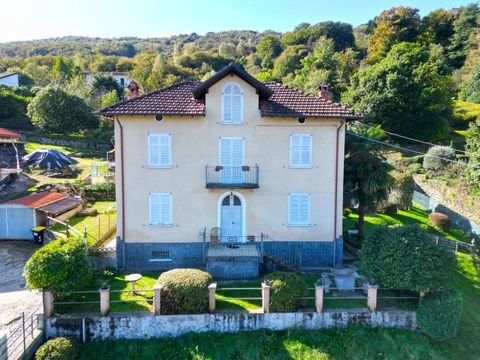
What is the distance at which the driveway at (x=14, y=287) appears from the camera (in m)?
15.9

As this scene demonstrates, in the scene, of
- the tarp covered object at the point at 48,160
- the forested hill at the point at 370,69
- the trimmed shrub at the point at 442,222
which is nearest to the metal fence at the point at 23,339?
the forested hill at the point at 370,69

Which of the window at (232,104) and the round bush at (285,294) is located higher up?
the window at (232,104)

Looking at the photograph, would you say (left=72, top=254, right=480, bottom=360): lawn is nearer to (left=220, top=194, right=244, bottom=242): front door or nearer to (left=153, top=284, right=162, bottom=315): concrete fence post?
(left=153, top=284, right=162, bottom=315): concrete fence post

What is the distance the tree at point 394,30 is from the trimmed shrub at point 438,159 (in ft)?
105

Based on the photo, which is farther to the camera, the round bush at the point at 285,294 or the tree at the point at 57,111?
the tree at the point at 57,111

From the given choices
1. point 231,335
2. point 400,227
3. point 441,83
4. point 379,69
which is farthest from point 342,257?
point 441,83

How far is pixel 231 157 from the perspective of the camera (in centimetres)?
1933

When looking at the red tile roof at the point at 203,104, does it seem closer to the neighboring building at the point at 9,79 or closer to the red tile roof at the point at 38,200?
the red tile roof at the point at 38,200

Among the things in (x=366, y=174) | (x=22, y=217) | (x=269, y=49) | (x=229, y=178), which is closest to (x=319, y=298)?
(x=229, y=178)

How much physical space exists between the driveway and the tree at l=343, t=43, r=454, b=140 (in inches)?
1613

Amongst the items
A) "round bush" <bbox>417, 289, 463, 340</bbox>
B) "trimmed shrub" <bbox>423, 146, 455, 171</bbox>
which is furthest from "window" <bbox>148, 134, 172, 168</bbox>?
"trimmed shrub" <bbox>423, 146, 455, 171</bbox>

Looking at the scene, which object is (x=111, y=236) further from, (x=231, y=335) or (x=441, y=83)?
(x=441, y=83)

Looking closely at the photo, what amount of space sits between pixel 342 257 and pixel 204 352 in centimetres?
993

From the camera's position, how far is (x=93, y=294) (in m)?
16.7
